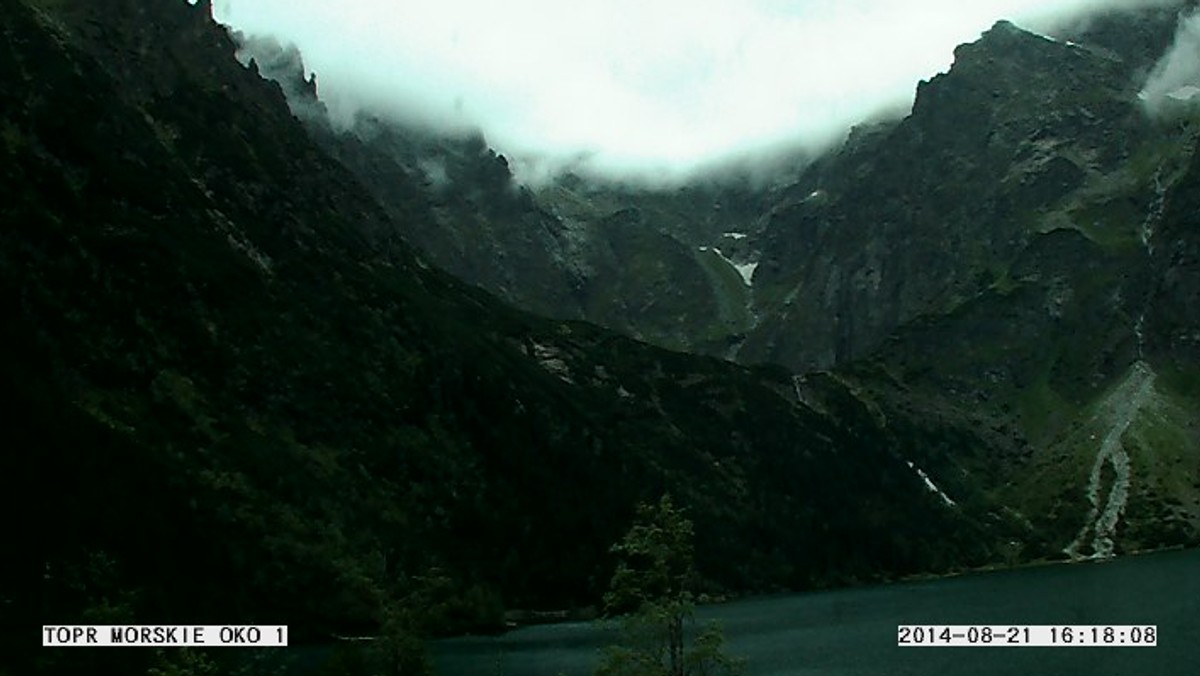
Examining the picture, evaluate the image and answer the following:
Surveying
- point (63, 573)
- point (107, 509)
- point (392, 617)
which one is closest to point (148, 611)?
point (63, 573)

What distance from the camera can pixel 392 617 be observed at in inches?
3191

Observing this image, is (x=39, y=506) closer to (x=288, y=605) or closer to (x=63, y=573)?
(x=63, y=573)

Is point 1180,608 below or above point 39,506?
below

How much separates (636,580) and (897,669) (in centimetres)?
10983
